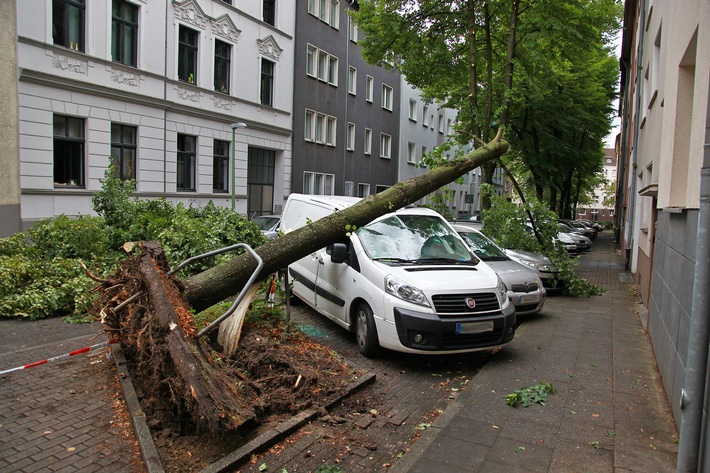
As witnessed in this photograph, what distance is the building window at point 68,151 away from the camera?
52.5 feet

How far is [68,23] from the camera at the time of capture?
15938 millimetres

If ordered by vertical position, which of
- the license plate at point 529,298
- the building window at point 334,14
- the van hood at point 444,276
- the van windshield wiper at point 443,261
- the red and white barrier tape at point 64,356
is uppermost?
the building window at point 334,14

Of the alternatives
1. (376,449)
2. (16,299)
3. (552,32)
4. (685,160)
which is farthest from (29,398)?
(552,32)

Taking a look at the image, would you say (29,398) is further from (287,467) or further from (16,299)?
(16,299)

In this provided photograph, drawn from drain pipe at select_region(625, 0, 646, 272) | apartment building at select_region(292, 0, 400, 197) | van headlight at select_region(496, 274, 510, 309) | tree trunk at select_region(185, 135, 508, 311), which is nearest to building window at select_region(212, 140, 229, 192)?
apartment building at select_region(292, 0, 400, 197)

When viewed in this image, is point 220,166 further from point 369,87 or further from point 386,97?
point 386,97

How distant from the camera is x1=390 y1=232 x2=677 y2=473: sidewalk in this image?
3.96 metres

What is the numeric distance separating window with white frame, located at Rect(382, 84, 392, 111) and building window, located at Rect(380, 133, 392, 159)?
6.43 feet

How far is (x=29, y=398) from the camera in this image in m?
4.70

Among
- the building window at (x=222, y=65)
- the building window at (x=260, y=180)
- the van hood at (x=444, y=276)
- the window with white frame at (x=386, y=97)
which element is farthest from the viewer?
the window with white frame at (x=386, y=97)

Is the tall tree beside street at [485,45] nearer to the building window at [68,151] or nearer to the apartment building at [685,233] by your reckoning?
the apartment building at [685,233]

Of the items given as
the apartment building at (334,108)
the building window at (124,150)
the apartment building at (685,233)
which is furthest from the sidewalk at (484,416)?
the apartment building at (334,108)

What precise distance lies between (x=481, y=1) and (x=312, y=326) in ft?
38.5

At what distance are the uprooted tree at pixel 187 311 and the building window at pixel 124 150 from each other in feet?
44.3
